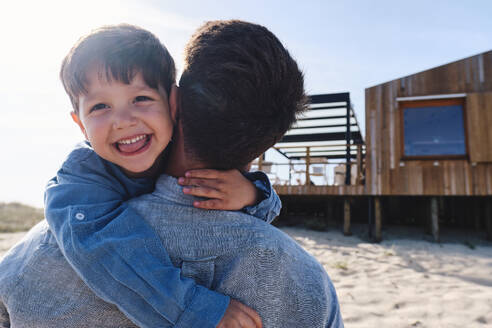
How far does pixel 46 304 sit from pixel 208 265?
45 centimetres

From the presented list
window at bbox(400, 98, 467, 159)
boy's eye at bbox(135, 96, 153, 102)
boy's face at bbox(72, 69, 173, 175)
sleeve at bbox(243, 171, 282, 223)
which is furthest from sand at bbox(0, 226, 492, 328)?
boy's eye at bbox(135, 96, 153, 102)

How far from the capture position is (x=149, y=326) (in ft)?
3.25

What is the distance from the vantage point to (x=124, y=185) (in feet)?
4.65

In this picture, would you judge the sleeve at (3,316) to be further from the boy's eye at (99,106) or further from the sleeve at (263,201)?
the sleeve at (263,201)

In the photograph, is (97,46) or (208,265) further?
(97,46)

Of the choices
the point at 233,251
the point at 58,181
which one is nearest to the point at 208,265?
the point at 233,251

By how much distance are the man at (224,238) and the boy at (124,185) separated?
5cm

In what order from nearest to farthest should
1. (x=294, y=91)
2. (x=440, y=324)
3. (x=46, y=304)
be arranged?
(x=46, y=304) < (x=294, y=91) < (x=440, y=324)

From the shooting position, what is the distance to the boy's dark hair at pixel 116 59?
1.35 metres

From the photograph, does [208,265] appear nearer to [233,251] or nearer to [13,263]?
[233,251]

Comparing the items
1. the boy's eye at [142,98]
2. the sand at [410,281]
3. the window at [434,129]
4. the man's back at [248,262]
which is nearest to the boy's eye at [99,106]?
the boy's eye at [142,98]

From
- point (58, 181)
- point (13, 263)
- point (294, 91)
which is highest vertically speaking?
point (294, 91)

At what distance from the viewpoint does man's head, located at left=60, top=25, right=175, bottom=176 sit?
134 cm

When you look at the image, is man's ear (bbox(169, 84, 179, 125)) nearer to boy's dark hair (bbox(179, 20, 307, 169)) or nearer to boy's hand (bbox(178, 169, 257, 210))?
boy's dark hair (bbox(179, 20, 307, 169))
